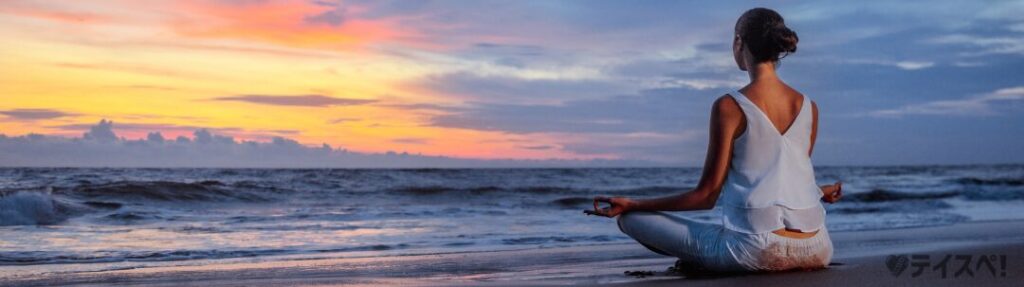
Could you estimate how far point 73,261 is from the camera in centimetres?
675

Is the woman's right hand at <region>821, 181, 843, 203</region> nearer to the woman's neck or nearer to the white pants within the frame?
the white pants

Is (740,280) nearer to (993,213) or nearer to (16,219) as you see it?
(16,219)

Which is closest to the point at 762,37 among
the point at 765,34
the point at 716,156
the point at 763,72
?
the point at 765,34

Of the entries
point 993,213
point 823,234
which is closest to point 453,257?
point 823,234

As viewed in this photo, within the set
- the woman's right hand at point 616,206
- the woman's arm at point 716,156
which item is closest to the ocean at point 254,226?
the woman's right hand at point 616,206

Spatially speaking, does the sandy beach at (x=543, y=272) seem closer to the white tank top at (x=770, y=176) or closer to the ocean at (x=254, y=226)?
the white tank top at (x=770, y=176)

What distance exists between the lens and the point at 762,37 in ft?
10.5

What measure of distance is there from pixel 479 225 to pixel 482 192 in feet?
38.2

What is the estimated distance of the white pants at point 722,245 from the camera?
3312 millimetres

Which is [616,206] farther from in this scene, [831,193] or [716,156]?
[831,193]

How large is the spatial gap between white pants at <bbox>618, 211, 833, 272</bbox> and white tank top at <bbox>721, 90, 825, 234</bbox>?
59mm

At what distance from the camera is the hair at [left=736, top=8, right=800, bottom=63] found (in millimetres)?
3137
